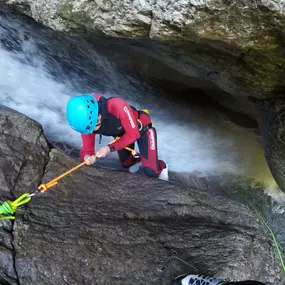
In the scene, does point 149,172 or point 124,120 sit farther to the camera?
point 149,172

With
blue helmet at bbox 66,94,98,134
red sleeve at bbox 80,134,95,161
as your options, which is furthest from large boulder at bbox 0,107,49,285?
blue helmet at bbox 66,94,98,134

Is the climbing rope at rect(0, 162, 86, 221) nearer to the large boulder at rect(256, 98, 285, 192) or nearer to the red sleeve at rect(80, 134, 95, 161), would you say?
the red sleeve at rect(80, 134, 95, 161)

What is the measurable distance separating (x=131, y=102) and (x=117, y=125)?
2.63m

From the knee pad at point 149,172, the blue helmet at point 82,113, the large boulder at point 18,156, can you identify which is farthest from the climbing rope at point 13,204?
the knee pad at point 149,172

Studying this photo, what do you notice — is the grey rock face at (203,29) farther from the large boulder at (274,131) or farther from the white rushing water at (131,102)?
the white rushing water at (131,102)

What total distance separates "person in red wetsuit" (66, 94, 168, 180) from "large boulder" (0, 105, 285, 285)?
370 mm

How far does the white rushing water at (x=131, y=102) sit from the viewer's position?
260 inches

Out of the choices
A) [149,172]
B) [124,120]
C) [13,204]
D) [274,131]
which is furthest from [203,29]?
[13,204]

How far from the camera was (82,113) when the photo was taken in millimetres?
4371

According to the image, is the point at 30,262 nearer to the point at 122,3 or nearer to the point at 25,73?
the point at 122,3

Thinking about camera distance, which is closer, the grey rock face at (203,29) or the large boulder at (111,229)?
the large boulder at (111,229)

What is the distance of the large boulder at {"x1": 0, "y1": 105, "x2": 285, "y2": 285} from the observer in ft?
12.4

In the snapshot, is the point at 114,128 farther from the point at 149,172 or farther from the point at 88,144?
the point at 149,172

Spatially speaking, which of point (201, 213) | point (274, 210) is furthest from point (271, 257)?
point (274, 210)
